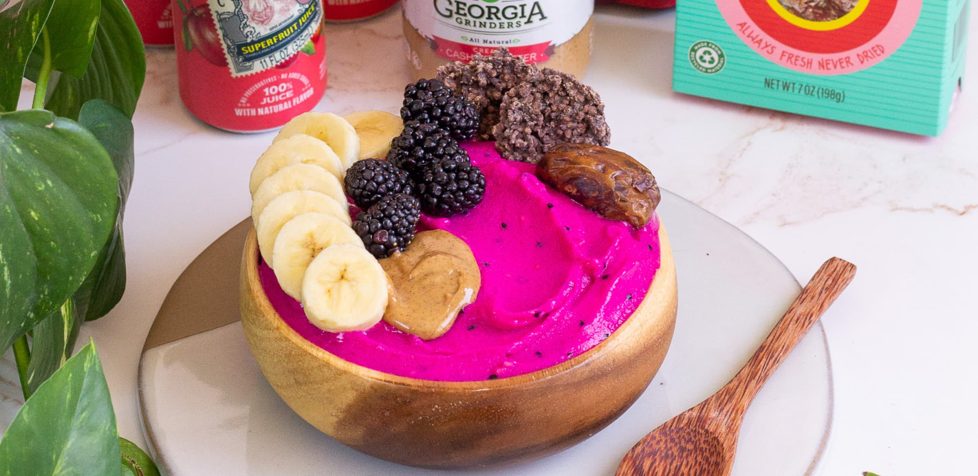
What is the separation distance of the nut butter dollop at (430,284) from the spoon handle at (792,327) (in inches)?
12.6

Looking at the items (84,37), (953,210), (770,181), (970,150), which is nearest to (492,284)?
(84,37)

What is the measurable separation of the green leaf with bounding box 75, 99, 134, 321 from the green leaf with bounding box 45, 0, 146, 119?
9 cm

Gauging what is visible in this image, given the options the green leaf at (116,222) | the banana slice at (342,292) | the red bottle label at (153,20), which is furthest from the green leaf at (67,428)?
the red bottle label at (153,20)

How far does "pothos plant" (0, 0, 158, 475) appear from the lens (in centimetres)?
89

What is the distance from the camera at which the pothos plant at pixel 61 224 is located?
887 mm

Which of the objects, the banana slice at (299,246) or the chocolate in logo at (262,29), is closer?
the banana slice at (299,246)

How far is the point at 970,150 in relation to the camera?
1.68 meters

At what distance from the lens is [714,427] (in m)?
1.22

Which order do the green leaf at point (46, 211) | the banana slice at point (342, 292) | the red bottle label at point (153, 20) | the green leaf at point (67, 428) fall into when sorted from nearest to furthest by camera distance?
the green leaf at point (67, 428) < the green leaf at point (46, 211) < the banana slice at point (342, 292) < the red bottle label at point (153, 20)

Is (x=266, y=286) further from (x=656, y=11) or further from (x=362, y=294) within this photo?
(x=656, y=11)

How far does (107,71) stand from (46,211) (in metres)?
0.44

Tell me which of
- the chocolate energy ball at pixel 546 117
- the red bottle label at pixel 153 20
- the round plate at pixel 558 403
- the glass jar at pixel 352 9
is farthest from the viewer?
the glass jar at pixel 352 9

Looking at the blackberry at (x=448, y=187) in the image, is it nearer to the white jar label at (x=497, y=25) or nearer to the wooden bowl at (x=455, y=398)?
the wooden bowl at (x=455, y=398)

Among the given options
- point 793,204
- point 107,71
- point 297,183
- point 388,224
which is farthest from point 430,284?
point 793,204
